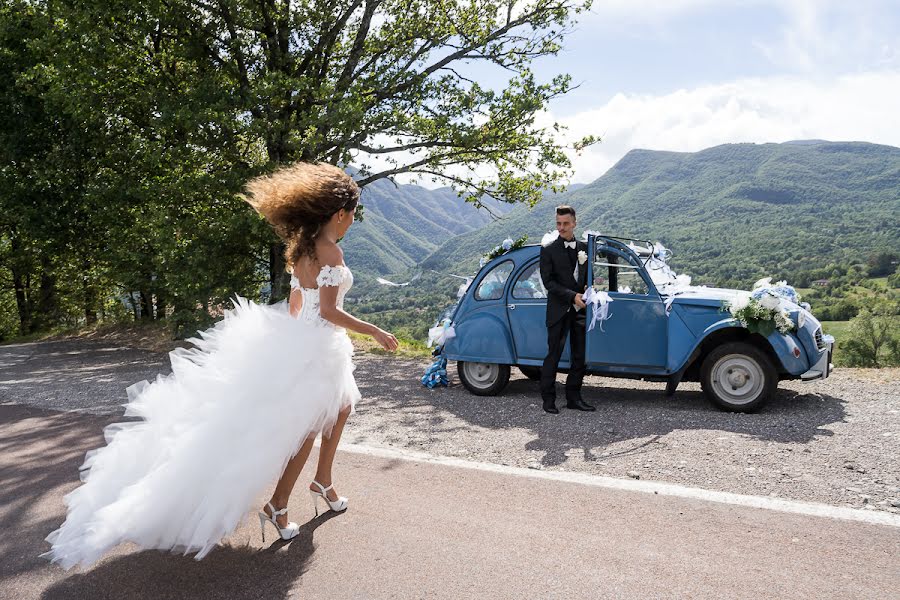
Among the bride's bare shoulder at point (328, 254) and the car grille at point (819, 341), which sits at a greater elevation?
the bride's bare shoulder at point (328, 254)

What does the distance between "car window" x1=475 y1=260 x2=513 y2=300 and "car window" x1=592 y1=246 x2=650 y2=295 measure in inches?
48.7

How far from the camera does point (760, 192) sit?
13200 cm

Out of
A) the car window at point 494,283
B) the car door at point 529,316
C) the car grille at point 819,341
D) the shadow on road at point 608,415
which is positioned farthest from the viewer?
the car window at point 494,283

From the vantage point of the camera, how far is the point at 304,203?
367 cm

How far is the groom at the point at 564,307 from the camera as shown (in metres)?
7.20

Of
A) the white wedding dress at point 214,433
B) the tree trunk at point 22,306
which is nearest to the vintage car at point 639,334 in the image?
the white wedding dress at point 214,433

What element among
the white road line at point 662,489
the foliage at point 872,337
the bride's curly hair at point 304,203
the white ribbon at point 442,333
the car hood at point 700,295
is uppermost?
the bride's curly hair at point 304,203

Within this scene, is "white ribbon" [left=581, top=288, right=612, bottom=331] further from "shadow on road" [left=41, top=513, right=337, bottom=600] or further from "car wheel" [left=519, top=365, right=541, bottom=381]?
"shadow on road" [left=41, top=513, right=337, bottom=600]

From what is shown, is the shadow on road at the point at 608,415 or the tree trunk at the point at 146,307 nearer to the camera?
the shadow on road at the point at 608,415

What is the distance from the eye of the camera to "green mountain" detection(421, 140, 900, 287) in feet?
262

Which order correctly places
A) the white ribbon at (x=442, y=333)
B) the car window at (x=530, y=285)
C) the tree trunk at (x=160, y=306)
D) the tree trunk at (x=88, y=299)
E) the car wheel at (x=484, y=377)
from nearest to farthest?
the car window at (x=530, y=285) < the car wheel at (x=484, y=377) < the white ribbon at (x=442, y=333) < the tree trunk at (x=160, y=306) < the tree trunk at (x=88, y=299)

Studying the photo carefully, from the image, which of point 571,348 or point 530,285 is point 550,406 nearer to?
point 571,348

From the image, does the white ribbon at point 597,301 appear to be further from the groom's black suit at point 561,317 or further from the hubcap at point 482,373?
the hubcap at point 482,373

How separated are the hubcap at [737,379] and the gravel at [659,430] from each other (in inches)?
8.9
